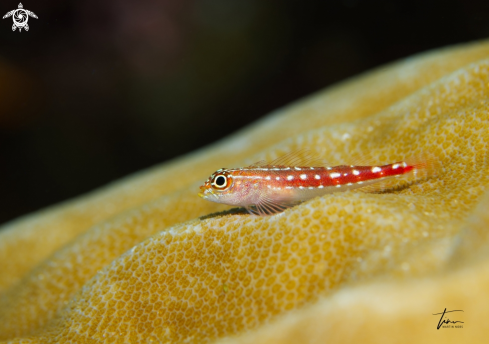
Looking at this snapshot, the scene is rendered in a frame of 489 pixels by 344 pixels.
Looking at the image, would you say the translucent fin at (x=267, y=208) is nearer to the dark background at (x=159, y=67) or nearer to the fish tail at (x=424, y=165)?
the fish tail at (x=424, y=165)

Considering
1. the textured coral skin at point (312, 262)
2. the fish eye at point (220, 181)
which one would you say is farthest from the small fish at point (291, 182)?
the textured coral skin at point (312, 262)

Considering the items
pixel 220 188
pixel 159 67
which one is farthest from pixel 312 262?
pixel 159 67

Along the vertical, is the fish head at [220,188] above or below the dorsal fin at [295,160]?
below

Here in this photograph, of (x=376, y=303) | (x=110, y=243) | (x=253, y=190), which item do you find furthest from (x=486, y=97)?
(x=110, y=243)

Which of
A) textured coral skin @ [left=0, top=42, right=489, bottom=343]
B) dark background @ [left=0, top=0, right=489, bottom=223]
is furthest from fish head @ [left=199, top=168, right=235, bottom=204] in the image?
dark background @ [left=0, top=0, right=489, bottom=223]

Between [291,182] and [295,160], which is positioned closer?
[291,182]

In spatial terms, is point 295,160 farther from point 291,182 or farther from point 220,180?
point 220,180
